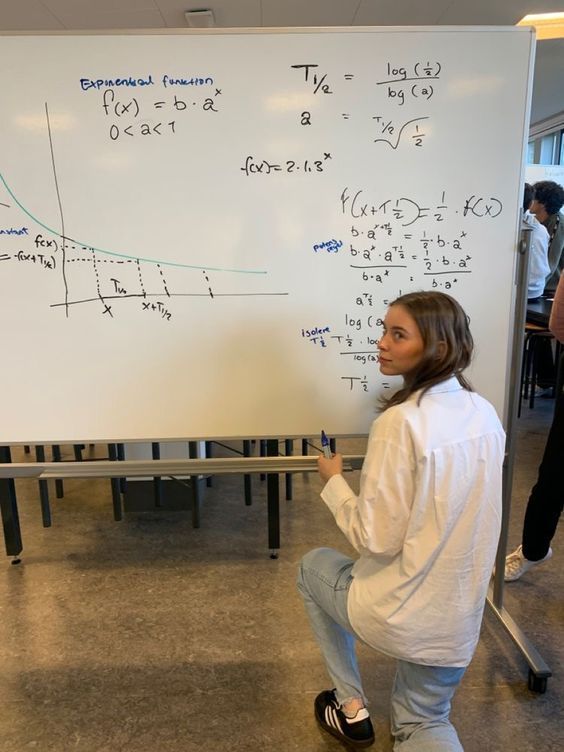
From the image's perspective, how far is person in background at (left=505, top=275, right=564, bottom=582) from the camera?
186cm

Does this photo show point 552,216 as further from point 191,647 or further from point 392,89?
point 191,647

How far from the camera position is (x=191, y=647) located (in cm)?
193


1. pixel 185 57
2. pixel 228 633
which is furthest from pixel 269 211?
pixel 228 633

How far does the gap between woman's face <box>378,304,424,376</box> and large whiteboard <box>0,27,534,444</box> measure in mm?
448

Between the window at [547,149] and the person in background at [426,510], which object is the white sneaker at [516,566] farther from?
the window at [547,149]

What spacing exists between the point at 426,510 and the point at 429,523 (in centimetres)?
3

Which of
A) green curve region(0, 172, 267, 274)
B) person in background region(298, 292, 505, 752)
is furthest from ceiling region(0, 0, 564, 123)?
person in background region(298, 292, 505, 752)

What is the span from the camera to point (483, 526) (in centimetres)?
122

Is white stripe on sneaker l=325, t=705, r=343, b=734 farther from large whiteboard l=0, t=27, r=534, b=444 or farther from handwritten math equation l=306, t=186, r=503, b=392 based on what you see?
handwritten math equation l=306, t=186, r=503, b=392

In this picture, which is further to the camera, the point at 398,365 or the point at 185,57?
the point at 185,57

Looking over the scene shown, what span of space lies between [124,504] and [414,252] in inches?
80.6

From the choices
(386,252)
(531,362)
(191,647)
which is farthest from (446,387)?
(531,362)

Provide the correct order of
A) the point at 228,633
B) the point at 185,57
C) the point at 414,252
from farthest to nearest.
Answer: the point at 228,633
the point at 414,252
the point at 185,57

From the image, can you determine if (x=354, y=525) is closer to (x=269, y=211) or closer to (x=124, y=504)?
(x=269, y=211)
